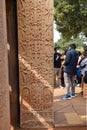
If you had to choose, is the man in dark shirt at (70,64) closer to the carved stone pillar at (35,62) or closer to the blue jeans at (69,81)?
the blue jeans at (69,81)

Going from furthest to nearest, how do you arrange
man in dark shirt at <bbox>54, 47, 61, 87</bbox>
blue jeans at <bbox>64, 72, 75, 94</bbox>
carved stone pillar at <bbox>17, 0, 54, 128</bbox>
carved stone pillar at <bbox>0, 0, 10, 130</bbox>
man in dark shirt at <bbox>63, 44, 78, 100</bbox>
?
man in dark shirt at <bbox>54, 47, 61, 87</bbox> < blue jeans at <bbox>64, 72, 75, 94</bbox> < man in dark shirt at <bbox>63, 44, 78, 100</bbox> < carved stone pillar at <bbox>17, 0, 54, 128</bbox> < carved stone pillar at <bbox>0, 0, 10, 130</bbox>

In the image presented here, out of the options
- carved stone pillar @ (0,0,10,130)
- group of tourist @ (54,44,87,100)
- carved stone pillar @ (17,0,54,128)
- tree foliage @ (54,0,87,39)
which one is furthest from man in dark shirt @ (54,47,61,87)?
tree foliage @ (54,0,87,39)

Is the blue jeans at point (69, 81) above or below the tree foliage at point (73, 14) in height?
below

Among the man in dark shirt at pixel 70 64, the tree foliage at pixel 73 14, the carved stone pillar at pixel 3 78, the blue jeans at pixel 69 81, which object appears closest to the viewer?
the carved stone pillar at pixel 3 78

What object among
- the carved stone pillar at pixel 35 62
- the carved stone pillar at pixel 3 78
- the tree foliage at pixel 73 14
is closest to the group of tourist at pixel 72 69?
the carved stone pillar at pixel 35 62

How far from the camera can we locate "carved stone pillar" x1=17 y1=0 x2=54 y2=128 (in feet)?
19.6

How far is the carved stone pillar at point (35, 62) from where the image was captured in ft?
19.6

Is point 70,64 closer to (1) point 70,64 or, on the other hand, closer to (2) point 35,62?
(1) point 70,64

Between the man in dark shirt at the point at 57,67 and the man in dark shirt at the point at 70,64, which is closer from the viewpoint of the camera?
the man in dark shirt at the point at 70,64

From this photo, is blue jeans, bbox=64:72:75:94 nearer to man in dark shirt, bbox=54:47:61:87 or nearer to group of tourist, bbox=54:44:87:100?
group of tourist, bbox=54:44:87:100

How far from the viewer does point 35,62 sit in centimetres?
610

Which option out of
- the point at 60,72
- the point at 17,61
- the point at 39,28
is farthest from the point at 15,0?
the point at 60,72

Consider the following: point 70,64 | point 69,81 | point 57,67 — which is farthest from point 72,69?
point 57,67

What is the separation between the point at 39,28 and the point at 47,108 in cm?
174
